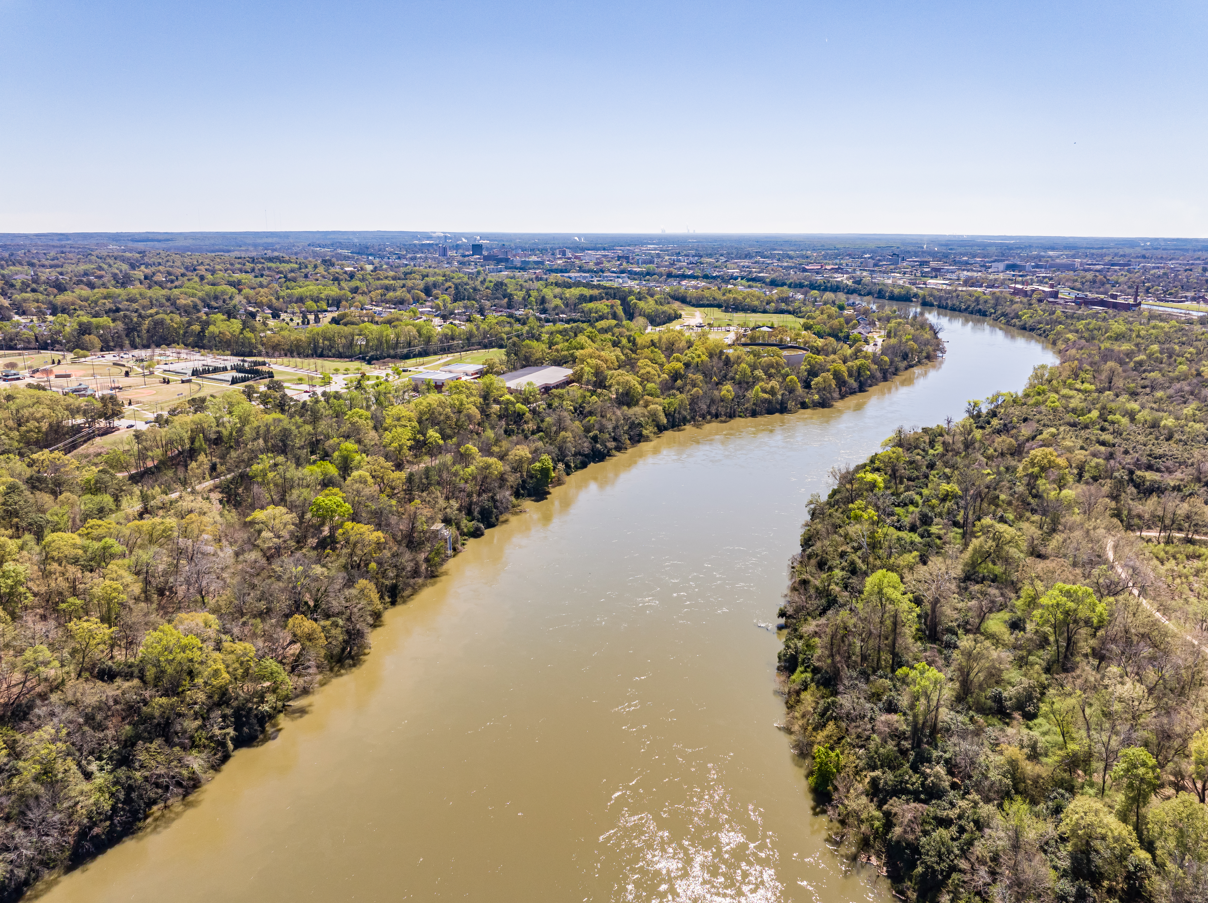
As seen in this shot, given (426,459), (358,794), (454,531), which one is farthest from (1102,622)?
(426,459)

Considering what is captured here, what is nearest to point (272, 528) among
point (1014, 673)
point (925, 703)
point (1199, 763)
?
point (925, 703)

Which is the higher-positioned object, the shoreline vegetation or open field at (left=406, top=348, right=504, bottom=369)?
open field at (left=406, top=348, right=504, bottom=369)

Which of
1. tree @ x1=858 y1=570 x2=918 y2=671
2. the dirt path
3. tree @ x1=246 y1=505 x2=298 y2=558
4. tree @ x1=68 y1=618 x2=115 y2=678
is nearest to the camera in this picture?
tree @ x1=68 y1=618 x2=115 y2=678

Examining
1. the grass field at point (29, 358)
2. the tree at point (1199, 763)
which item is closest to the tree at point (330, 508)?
the tree at point (1199, 763)

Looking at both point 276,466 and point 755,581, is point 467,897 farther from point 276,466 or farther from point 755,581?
point 276,466

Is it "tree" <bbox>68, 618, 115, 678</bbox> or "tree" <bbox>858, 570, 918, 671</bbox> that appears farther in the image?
"tree" <bbox>858, 570, 918, 671</bbox>

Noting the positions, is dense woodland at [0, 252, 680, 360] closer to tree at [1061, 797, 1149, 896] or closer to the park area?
the park area

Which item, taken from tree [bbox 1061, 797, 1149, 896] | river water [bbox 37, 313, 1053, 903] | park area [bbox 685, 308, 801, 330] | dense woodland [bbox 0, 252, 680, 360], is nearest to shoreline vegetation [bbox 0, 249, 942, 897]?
river water [bbox 37, 313, 1053, 903]
